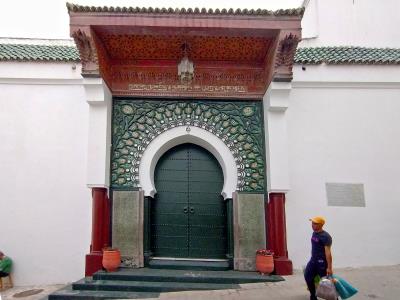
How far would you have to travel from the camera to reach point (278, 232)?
6.53m

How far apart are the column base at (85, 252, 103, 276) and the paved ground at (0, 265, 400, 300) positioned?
24.8 inches

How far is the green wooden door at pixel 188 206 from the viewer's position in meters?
6.97

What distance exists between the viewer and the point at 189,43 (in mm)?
6668

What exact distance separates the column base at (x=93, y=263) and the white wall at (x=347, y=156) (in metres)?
3.18

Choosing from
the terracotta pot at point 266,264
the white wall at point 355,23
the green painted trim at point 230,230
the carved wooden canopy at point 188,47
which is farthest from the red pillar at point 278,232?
the white wall at point 355,23

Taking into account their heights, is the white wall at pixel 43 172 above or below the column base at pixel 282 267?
above

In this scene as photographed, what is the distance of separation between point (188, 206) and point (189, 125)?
57.2 inches

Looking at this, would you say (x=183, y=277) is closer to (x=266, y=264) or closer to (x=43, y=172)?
(x=266, y=264)

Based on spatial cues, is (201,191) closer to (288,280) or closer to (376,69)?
(288,280)

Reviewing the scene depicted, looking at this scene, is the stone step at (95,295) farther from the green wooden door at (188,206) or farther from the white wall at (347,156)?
the white wall at (347,156)

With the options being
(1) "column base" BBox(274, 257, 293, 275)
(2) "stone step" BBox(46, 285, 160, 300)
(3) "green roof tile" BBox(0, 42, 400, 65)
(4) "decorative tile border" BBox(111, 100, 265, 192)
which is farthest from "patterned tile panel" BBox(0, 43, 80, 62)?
(1) "column base" BBox(274, 257, 293, 275)

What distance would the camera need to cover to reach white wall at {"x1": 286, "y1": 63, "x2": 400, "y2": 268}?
6766mm

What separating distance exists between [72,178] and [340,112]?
4921 millimetres

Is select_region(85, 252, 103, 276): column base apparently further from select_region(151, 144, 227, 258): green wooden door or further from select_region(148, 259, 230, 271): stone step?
select_region(151, 144, 227, 258): green wooden door
